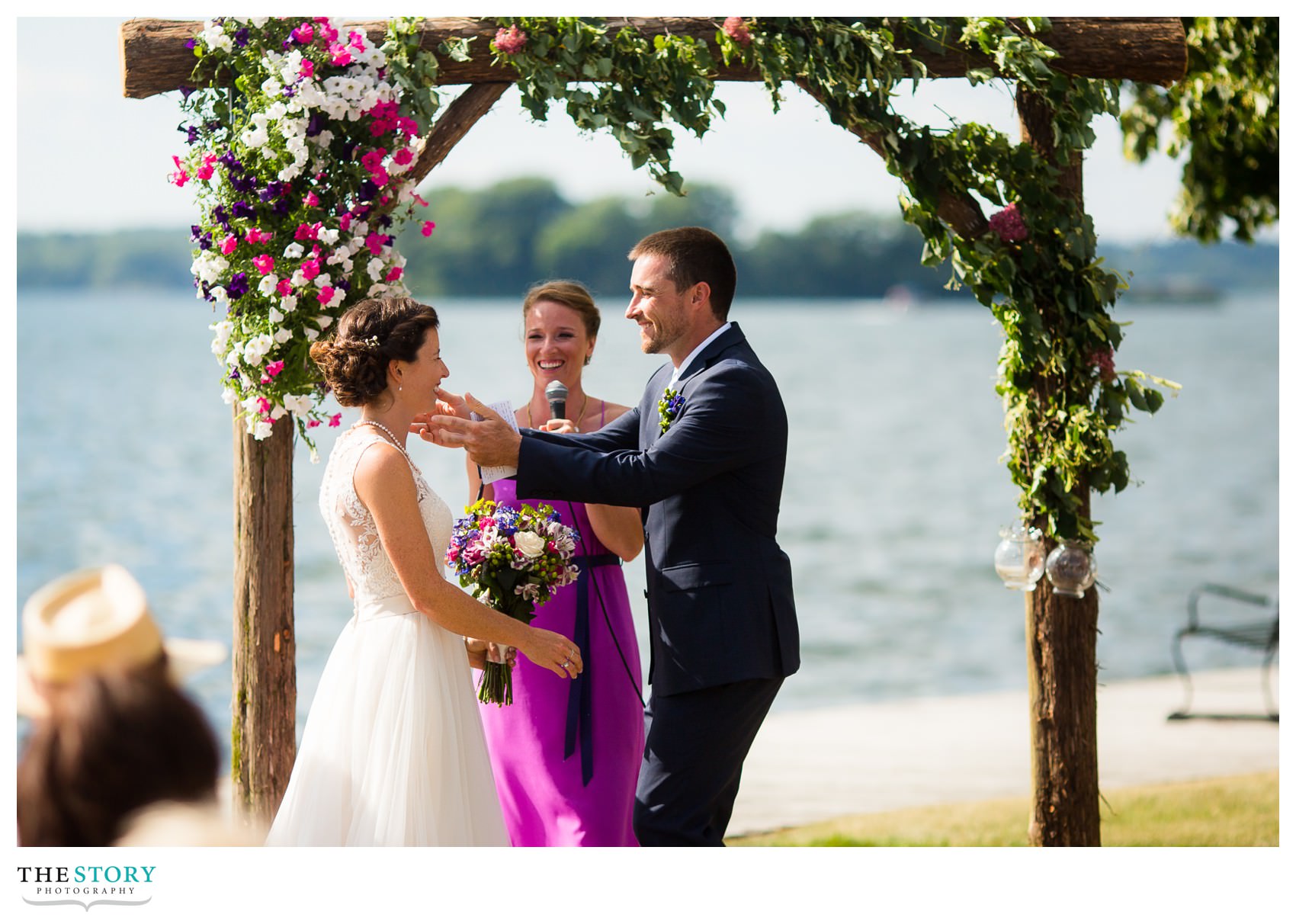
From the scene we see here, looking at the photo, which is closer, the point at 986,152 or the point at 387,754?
the point at 387,754

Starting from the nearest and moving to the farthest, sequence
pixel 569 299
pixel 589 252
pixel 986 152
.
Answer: pixel 569 299 < pixel 986 152 < pixel 589 252

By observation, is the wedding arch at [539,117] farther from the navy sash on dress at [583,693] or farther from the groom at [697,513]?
the navy sash on dress at [583,693]

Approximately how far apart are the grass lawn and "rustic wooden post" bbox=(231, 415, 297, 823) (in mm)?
2336

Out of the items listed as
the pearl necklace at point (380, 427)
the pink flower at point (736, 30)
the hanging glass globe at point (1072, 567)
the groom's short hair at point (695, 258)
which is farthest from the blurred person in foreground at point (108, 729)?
the hanging glass globe at point (1072, 567)

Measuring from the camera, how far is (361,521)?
11.7 feet

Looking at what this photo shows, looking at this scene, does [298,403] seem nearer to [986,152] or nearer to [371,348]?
[371,348]

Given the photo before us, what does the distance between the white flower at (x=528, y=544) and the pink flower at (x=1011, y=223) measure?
78.8 inches

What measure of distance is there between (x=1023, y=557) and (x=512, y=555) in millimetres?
2034

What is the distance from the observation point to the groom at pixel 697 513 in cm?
363

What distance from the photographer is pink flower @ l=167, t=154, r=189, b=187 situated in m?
4.32

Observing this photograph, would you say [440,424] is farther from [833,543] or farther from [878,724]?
[833,543]

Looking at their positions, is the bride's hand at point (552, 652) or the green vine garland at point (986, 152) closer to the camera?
the bride's hand at point (552, 652)

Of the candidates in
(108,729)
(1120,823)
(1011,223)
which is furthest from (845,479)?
(108,729)
